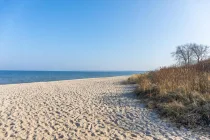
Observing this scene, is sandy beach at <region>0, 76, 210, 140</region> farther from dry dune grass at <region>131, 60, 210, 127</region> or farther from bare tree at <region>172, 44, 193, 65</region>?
bare tree at <region>172, 44, 193, 65</region>

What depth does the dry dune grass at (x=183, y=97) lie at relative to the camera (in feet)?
16.4

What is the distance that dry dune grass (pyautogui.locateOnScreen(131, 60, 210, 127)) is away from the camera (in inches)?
197

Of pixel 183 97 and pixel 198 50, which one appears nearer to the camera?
pixel 183 97

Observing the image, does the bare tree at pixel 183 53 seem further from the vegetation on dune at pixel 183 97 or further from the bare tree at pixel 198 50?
the vegetation on dune at pixel 183 97

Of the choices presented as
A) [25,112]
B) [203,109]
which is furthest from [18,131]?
[203,109]

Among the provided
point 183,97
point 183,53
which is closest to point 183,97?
point 183,97

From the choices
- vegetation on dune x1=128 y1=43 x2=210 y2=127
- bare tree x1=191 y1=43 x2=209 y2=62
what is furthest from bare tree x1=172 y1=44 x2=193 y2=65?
vegetation on dune x1=128 y1=43 x2=210 y2=127

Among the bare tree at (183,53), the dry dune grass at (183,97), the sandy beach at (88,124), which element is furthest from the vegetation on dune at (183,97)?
the bare tree at (183,53)

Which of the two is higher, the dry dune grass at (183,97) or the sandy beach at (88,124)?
the dry dune grass at (183,97)

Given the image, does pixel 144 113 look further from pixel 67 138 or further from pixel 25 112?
pixel 25 112

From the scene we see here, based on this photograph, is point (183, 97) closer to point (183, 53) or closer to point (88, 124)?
point (88, 124)

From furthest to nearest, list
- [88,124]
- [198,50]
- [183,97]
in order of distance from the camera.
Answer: [198,50] < [183,97] < [88,124]

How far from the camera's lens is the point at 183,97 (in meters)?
6.18

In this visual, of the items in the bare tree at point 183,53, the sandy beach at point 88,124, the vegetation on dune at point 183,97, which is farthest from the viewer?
the bare tree at point 183,53
